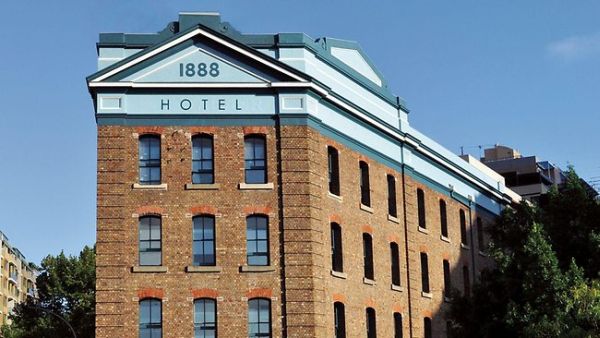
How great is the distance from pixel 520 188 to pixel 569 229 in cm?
4506

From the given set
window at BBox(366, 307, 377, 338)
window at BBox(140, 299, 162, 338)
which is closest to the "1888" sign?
window at BBox(140, 299, 162, 338)

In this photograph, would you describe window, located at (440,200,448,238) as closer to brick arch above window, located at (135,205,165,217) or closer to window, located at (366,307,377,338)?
window, located at (366,307,377,338)

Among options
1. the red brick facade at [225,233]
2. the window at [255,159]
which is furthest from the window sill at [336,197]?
the window at [255,159]

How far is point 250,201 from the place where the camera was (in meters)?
37.8

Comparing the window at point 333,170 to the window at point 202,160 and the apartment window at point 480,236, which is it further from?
the apartment window at point 480,236

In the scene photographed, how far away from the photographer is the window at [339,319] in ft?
129

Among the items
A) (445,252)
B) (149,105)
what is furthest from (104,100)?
(445,252)

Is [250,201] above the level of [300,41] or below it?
below

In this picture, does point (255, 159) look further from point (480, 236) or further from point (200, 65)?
point (480, 236)

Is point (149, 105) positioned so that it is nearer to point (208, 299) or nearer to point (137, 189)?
point (137, 189)

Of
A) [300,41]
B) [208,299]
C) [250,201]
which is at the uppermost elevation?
[300,41]

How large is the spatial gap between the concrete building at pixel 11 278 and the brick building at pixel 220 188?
252 feet

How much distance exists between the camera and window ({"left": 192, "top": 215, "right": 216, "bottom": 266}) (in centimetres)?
3734

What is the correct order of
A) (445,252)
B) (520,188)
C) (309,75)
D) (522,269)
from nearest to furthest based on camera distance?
(522,269)
(309,75)
(445,252)
(520,188)
